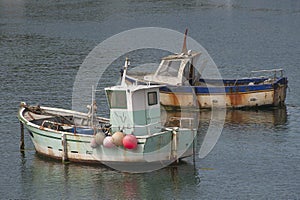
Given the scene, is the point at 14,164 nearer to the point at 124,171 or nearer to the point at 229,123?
the point at 124,171

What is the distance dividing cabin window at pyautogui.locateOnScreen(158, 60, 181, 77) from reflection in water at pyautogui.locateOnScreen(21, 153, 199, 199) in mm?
13521

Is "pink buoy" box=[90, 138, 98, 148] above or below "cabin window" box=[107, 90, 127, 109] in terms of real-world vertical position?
below

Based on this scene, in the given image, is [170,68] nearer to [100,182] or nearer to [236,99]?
[236,99]

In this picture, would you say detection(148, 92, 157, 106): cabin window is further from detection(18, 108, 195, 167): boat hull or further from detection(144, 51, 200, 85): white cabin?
detection(144, 51, 200, 85): white cabin

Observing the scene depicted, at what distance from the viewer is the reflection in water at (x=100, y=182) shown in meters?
34.2

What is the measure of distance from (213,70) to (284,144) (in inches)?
863

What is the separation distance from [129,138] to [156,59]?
35.8 m

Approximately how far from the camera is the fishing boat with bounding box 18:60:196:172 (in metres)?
35.3

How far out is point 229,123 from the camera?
46.7 meters

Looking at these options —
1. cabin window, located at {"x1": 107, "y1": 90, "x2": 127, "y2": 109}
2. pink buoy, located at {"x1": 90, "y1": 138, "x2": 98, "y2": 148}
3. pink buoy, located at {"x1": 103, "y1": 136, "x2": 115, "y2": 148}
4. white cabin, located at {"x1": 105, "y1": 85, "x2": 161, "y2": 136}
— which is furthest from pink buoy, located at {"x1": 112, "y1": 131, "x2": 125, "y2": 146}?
cabin window, located at {"x1": 107, "y1": 90, "x2": 127, "y2": 109}

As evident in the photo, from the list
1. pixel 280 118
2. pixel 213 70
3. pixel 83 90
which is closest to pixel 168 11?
pixel 213 70

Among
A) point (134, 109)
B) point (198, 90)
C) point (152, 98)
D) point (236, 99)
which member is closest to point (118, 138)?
point (134, 109)

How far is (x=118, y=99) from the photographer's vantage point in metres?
36.2

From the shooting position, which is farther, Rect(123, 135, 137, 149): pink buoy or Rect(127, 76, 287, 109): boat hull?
Rect(127, 76, 287, 109): boat hull
